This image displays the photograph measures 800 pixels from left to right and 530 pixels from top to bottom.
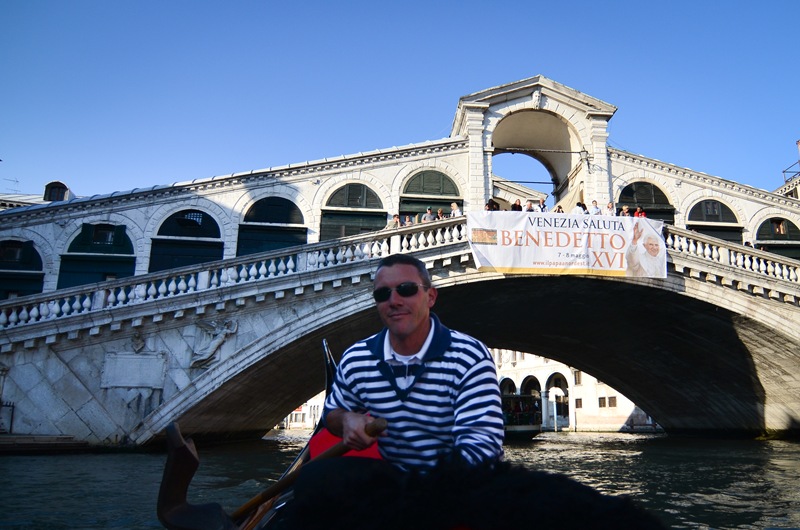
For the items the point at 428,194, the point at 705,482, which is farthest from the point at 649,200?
the point at 705,482

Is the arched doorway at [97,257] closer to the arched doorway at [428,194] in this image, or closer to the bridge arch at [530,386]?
the arched doorway at [428,194]

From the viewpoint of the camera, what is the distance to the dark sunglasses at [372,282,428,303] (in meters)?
2.44

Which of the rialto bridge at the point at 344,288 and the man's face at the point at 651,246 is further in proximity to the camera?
the man's face at the point at 651,246

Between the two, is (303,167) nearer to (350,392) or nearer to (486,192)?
(486,192)

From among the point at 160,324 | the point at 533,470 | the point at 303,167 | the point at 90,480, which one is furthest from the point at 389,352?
the point at 303,167

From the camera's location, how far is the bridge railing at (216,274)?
471 inches

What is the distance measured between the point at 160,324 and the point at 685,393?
55.1 feet

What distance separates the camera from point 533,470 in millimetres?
1425

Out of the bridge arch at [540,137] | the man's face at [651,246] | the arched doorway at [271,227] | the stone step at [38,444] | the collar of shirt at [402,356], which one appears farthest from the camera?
the bridge arch at [540,137]

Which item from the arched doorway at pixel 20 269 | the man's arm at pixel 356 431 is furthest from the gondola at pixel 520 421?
the man's arm at pixel 356 431

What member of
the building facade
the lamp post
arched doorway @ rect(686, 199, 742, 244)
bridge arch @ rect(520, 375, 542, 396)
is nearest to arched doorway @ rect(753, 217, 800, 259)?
the building facade

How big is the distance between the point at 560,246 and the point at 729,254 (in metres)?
4.51

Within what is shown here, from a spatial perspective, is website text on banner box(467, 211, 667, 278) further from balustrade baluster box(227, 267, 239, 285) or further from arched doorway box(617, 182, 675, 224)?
balustrade baluster box(227, 267, 239, 285)

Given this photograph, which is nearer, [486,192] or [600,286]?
[600,286]
